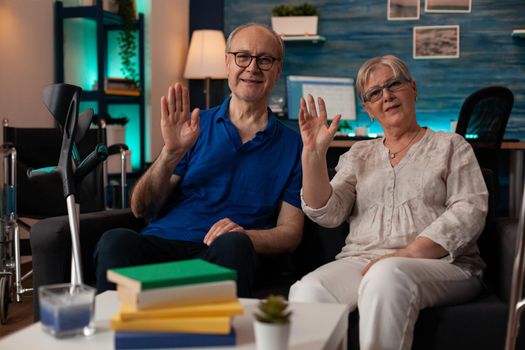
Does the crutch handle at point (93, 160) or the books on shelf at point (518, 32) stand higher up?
the books on shelf at point (518, 32)

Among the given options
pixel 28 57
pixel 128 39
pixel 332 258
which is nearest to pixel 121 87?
pixel 128 39

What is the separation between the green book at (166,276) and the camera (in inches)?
50.3

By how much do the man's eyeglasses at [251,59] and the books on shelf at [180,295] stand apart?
1247 millimetres

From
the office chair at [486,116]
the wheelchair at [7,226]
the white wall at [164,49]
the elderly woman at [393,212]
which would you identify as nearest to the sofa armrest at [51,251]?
the elderly woman at [393,212]

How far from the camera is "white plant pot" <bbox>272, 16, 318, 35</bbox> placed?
580cm

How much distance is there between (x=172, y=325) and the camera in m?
1.28

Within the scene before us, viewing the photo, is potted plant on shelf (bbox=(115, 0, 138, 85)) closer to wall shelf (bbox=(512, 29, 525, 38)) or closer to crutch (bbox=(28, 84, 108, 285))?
wall shelf (bbox=(512, 29, 525, 38))

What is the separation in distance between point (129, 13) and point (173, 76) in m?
0.95

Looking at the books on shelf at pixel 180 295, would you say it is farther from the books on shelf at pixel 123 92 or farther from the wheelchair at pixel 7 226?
the books on shelf at pixel 123 92

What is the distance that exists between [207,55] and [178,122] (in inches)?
144

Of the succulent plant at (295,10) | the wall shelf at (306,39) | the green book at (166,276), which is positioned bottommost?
the green book at (166,276)

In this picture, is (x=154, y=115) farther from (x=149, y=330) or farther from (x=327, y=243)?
(x=149, y=330)

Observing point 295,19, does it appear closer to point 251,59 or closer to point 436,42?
point 436,42

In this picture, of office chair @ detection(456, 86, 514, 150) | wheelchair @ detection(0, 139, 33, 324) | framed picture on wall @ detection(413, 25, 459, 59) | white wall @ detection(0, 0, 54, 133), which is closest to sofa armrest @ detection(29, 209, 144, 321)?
wheelchair @ detection(0, 139, 33, 324)
